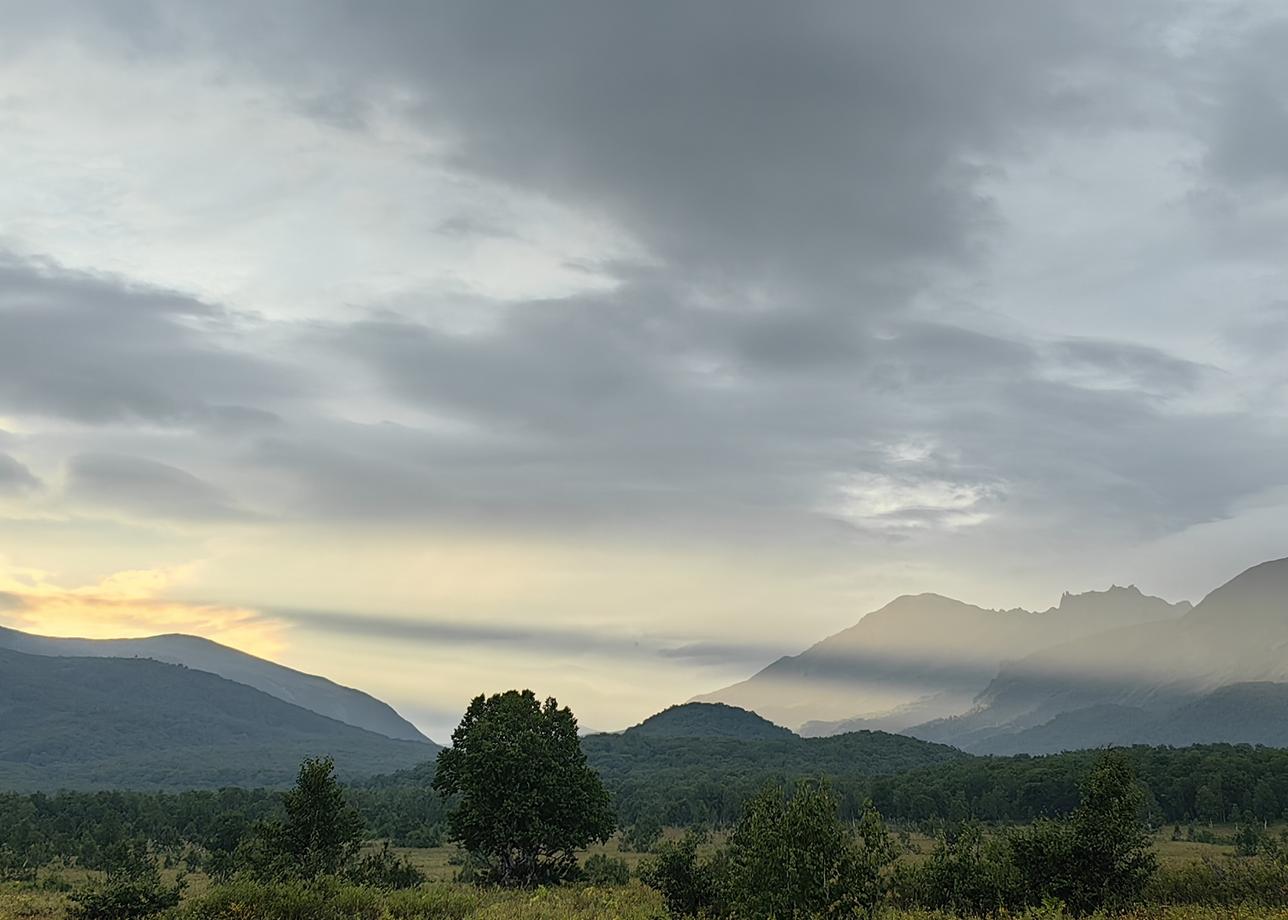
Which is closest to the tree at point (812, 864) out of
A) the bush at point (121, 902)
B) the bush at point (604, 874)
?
the bush at point (121, 902)

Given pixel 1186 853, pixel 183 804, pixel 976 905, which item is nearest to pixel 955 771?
pixel 1186 853

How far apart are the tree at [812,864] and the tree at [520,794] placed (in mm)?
32834

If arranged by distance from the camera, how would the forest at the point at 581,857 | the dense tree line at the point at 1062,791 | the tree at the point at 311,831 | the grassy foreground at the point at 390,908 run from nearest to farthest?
the forest at the point at 581,857 → the grassy foreground at the point at 390,908 → the tree at the point at 311,831 → the dense tree line at the point at 1062,791

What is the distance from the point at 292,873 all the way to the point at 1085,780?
47.5m

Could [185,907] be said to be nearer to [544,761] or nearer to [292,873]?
[292,873]

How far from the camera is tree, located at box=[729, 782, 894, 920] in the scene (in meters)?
35.0

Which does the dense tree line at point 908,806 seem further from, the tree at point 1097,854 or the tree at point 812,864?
the tree at point 812,864

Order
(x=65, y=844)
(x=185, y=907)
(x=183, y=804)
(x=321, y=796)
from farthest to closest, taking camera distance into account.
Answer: (x=183, y=804) < (x=65, y=844) < (x=321, y=796) < (x=185, y=907)

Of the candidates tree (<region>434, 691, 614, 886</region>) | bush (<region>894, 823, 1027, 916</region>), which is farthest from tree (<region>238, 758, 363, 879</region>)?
bush (<region>894, 823, 1027, 916</region>)

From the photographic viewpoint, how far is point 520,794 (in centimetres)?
6669

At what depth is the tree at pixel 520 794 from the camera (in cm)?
6675

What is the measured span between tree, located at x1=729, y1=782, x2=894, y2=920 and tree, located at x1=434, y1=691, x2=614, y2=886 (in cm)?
3283

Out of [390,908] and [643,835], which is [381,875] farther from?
[643,835]

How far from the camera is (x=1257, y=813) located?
13638 centimetres
